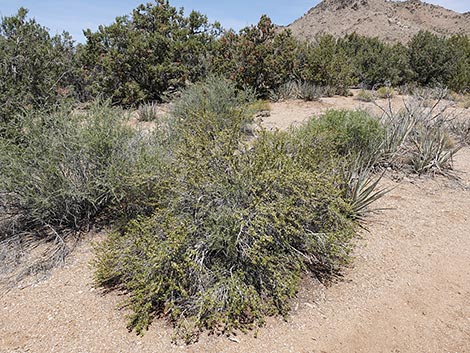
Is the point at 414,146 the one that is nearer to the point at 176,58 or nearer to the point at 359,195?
the point at 359,195

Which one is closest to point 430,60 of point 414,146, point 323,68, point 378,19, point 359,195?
point 323,68

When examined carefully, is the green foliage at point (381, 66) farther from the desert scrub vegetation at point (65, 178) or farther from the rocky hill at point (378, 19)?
the rocky hill at point (378, 19)

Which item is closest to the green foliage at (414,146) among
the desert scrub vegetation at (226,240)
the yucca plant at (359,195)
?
the yucca plant at (359,195)

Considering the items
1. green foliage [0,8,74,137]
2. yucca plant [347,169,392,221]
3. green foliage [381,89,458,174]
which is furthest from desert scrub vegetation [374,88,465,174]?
green foliage [0,8,74,137]

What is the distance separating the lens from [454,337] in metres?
2.95

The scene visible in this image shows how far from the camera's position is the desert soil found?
282cm

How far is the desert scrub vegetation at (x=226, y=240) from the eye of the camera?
293 centimetres

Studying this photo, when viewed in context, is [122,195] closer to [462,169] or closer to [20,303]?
[20,303]

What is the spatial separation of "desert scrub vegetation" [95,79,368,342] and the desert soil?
0.15m

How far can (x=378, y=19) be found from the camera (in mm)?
46812

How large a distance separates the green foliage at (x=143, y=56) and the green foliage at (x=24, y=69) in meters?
3.62

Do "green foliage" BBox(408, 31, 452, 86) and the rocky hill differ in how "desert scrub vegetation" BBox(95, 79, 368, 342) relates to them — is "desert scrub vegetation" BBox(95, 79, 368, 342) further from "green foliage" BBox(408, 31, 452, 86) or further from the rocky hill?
the rocky hill

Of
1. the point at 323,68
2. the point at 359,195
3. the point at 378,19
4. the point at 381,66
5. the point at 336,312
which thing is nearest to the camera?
the point at 336,312

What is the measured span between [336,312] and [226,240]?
3.81 ft
